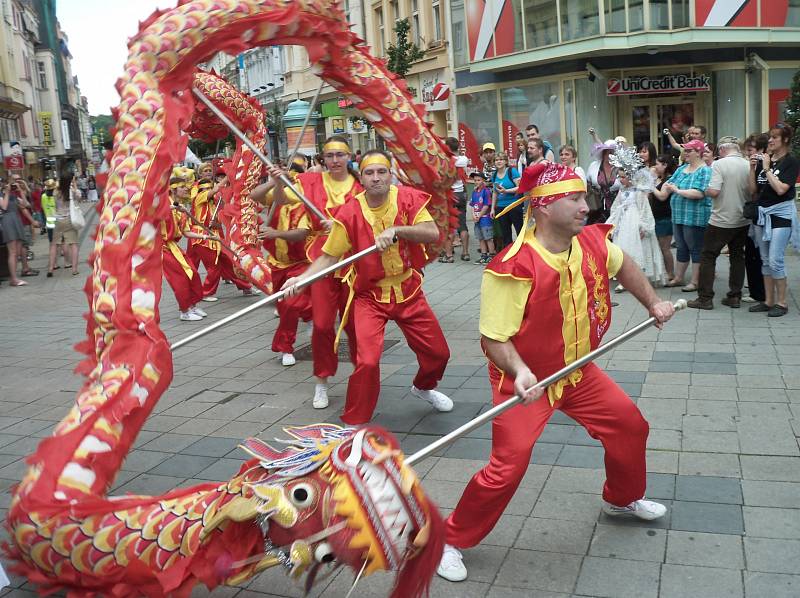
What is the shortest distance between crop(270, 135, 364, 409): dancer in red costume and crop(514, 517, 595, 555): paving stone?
7.98 feet

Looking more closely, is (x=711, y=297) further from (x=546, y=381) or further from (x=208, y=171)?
(x=208, y=171)

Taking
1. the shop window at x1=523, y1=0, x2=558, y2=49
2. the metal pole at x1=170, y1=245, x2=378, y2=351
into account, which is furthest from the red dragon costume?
the shop window at x1=523, y1=0, x2=558, y2=49

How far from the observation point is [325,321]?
6.28 metres

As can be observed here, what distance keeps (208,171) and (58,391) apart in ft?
20.9

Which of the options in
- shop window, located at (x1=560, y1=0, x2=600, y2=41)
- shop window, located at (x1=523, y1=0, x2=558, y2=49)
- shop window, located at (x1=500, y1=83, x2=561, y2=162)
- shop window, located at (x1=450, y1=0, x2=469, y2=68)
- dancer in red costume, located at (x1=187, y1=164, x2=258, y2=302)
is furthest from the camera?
shop window, located at (x1=450, y1=0, x2=469, y2=68)

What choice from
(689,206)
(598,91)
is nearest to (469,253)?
(689,206)

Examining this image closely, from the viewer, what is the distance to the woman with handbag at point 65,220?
14.3 m

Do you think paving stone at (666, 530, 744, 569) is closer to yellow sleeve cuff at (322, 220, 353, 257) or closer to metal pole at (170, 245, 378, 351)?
metal pole at (170, 245, 378, 351)

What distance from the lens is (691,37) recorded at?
1969 centimetres

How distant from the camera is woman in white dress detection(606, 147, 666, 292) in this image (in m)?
9.81

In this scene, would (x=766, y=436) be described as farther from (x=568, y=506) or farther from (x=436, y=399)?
(x=436, y=399)

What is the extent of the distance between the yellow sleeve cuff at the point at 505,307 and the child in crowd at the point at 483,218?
9212 mm

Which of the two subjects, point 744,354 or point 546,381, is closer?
point 546,381

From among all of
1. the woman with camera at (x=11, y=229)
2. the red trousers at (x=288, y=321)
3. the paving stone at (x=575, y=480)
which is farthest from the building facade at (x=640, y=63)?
the paving stone at (x=575, y=480)
